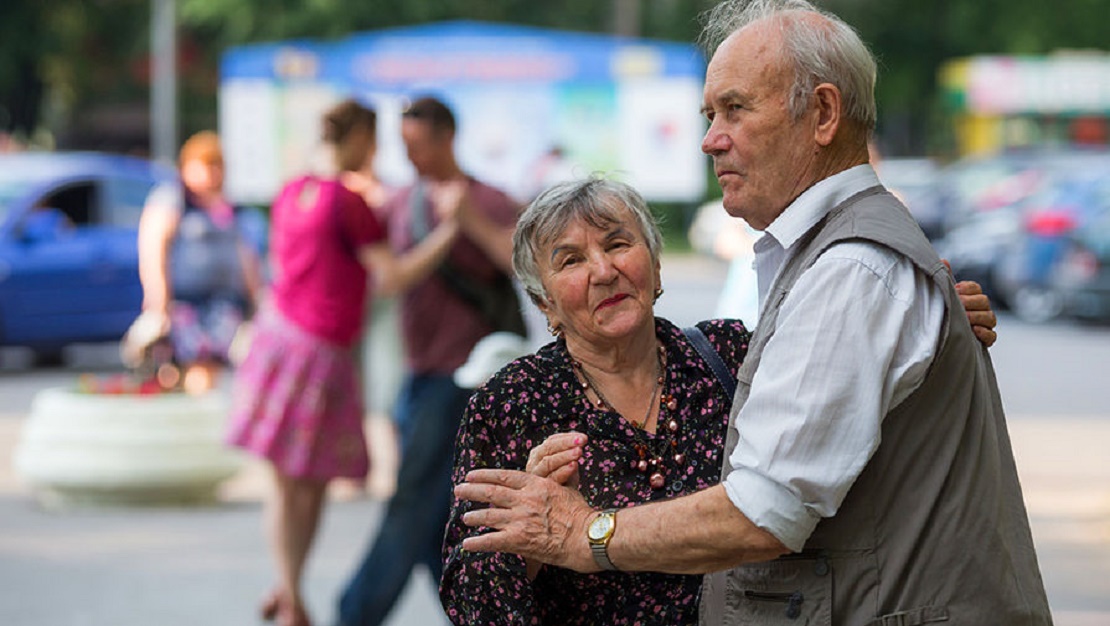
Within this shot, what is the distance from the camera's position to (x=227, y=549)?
9625mm

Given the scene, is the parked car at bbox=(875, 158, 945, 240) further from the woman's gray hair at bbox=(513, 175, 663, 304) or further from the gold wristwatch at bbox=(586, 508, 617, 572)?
the gold wristwatch at bbox=(586, 508, 617, 572)

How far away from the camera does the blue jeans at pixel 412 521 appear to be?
22.1ft

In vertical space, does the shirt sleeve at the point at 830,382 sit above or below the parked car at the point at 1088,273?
above

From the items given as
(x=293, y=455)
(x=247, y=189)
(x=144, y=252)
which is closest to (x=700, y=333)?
(x=293, y=455)

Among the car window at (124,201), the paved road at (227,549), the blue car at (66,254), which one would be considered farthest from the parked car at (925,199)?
the paved road at (227,549)

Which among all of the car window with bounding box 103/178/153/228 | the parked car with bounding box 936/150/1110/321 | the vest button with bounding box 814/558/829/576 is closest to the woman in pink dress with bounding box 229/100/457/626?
the vest button with bounding box 814/558/829/576

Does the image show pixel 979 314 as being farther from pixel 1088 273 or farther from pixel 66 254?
pixel 1088 273

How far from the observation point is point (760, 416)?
2992 mm

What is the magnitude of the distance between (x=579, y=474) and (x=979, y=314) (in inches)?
29.0

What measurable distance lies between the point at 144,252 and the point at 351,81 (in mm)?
18011

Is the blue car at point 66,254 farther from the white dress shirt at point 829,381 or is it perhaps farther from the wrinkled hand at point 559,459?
the white dress shirt at point 829,381

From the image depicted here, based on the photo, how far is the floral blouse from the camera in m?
3.45

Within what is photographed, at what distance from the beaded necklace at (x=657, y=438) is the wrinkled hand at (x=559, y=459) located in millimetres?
247

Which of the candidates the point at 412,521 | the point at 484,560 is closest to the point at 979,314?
the point at 484,560
